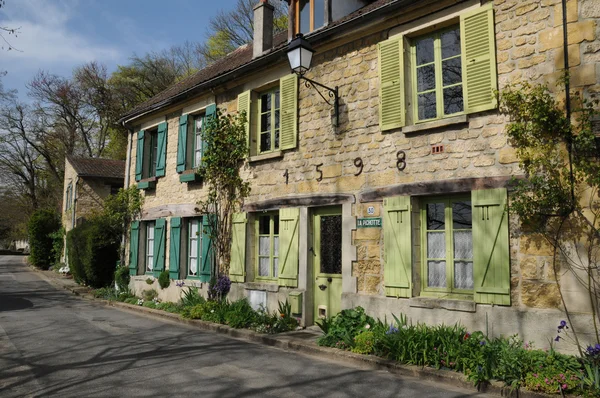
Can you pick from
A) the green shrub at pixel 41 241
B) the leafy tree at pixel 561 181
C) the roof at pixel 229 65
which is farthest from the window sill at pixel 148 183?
the green shrub at pixel 41 241

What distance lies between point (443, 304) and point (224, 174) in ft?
18.1

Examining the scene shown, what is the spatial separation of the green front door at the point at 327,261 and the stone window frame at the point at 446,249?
158 centimetres

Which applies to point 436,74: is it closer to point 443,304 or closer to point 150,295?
point 443,304

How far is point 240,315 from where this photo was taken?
28.2 feet

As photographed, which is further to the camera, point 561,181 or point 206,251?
point 206,251

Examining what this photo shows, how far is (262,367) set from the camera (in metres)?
6.04

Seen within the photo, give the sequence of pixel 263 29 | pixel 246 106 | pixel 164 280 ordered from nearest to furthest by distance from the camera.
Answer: pixel 246 106 < pixel 263 29 < pixel 164 280

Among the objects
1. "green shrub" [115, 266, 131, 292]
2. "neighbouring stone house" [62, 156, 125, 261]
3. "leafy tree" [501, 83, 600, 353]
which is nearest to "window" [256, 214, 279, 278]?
"leafy tree" [501, 83, 600, 353]

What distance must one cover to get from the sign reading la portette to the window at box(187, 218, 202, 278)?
4.68m

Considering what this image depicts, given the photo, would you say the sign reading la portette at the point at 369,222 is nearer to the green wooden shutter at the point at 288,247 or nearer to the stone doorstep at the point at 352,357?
the green wooden shutter at the point at 288,247

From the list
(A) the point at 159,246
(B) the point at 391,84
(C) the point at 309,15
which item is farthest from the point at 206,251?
(B) the point at 391,84

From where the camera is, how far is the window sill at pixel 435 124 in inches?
253

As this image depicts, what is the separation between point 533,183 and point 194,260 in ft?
25.9

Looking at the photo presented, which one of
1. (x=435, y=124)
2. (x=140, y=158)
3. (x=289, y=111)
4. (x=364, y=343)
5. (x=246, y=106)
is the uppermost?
(x=246, y=106)
